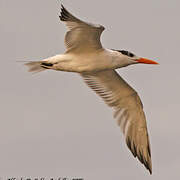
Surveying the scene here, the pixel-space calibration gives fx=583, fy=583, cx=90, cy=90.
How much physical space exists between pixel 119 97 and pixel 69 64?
83.5 inches

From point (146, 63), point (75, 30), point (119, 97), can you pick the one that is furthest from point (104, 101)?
point (75, 30)

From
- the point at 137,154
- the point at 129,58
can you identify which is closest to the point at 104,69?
the point at 129,58

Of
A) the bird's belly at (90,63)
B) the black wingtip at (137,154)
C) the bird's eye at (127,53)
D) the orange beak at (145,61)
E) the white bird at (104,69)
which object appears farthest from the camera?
the black wingtip at (137,154)

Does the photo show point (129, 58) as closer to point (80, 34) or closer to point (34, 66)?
point (80, 34)

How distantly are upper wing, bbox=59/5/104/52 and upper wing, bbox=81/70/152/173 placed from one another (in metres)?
1.46

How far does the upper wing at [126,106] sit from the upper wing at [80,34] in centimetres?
146

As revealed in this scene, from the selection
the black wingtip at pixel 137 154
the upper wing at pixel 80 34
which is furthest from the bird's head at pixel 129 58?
the black wingtip at pixel 137 154

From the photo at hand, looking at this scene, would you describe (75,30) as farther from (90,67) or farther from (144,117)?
(144,117)

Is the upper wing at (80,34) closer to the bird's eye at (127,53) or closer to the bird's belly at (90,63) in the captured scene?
the bird's belly at (90,63)

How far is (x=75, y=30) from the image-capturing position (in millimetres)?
11992

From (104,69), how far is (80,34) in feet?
3.79

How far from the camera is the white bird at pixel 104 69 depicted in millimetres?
12227

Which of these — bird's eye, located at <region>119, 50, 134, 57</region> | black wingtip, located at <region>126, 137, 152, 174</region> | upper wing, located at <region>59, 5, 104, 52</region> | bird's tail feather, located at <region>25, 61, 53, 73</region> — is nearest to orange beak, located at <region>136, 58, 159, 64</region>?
bird's eye, located at <region>119, 50, 134, 57</region>

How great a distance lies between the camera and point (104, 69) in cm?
1297
